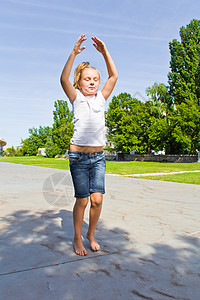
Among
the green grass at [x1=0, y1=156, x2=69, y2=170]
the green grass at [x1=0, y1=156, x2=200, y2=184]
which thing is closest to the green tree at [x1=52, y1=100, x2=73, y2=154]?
the green grass at [x1=0, y1=156, x2=69, y2=170]

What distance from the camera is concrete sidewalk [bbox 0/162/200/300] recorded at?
6.00 feet

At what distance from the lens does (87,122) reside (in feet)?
8.58

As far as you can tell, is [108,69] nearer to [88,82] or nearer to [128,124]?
[88,82]

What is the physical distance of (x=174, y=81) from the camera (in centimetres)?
3309

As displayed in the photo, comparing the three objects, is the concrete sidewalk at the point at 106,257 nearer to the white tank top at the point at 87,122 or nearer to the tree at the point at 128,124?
the white tank top at the point at 87,122

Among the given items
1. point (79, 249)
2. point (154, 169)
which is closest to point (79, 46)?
point (79, 249)

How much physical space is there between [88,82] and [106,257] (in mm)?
1613

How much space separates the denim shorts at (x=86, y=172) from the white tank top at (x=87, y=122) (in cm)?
12

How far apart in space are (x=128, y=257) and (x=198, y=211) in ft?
7.78

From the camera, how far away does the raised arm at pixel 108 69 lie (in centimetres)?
284

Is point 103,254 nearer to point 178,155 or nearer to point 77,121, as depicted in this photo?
point 77,121

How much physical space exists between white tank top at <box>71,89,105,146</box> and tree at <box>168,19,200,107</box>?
3111cm

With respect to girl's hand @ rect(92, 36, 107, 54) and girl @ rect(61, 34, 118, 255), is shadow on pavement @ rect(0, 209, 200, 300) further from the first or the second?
girl's hand @ rect(92, 36, 107, 54)

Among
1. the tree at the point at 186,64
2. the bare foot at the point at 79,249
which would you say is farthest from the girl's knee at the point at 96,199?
the tree at the point at 186,64
